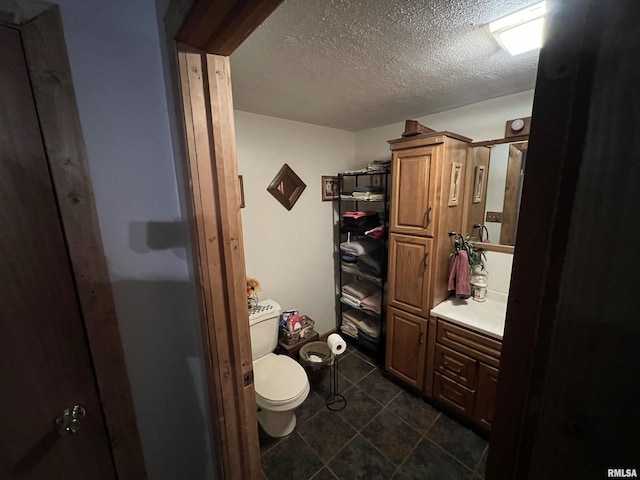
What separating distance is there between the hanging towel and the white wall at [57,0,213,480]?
1691 millimetres

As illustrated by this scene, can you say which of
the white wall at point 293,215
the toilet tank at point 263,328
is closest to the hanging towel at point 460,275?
the white wall at point 293,215

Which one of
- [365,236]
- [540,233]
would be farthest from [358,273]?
[540,233]

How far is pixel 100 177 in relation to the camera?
743mm

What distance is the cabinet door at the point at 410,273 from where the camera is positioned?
5.91 feet

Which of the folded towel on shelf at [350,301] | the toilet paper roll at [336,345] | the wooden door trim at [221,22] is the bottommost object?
the toilet paper roll at [336,345]

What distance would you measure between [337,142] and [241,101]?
1.11 meters

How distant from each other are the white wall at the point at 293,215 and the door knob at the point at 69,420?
1.40 m

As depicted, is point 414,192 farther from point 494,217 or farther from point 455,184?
point 494,217

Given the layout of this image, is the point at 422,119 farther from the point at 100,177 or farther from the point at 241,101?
the point at 100,177

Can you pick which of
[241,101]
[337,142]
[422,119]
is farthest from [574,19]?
[337,142]

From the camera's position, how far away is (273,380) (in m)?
1.70

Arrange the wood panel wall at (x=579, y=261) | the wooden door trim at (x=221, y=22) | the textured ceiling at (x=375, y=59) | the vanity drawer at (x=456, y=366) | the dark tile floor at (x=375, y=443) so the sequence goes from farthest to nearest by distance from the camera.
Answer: the vanity drawer at (x=456, y=366) → the dark tile floor at (x=375, y=443) → the textured ceiling at (x=375, y=59) → the wooden door trim at (x=221, y=22) → the wood panel wall at (x=579, y=261)

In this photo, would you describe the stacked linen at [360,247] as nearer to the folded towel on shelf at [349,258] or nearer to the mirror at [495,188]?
the folded towel on shelf at [349,258]

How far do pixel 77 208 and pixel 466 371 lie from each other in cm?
212
